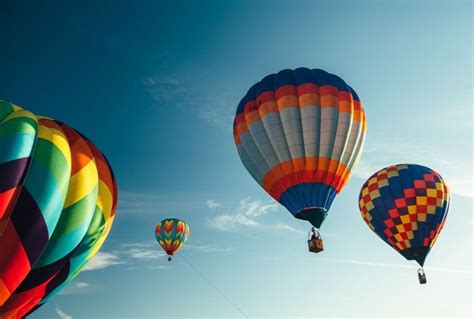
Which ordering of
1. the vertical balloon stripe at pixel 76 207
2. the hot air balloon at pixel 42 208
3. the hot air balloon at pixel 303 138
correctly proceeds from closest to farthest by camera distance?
the hot air balloon at pixel 42 208 < the vertical balloon stripe at pixel 76 207 < the hot air balloon at pixel 303 138

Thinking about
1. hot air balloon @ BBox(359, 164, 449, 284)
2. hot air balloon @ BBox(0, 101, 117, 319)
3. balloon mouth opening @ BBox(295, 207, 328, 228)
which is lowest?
hot air balloon @ BBox(0, 101, 117, 319)

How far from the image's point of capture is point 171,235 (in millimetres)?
27750

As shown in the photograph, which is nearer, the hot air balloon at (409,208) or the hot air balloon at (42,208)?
the hot air balloon at (42,208)

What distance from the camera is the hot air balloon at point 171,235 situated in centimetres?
2757

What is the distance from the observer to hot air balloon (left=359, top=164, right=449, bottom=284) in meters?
17.1

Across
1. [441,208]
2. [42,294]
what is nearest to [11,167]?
[42,294]

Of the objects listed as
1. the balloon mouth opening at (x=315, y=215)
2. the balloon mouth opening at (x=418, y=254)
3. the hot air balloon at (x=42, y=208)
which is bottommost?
the hot air balloon at (x=42, y=208)

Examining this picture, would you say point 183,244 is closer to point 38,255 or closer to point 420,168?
point 420,168

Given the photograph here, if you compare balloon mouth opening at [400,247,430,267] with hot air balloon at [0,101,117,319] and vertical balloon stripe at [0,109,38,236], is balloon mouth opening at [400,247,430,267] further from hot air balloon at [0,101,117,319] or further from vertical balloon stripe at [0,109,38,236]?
vertical balloon stripe at [0,109,38,236]

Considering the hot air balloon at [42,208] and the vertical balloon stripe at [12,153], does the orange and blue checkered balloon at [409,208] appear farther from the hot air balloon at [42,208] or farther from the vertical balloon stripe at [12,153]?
the vertical balloon stripe at [12,153]

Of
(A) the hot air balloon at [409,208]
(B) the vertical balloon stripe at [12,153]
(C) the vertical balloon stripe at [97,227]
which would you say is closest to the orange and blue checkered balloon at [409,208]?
(A) the hot air balloon at [409,208]

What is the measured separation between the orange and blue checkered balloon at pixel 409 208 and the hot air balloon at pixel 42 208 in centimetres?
1498

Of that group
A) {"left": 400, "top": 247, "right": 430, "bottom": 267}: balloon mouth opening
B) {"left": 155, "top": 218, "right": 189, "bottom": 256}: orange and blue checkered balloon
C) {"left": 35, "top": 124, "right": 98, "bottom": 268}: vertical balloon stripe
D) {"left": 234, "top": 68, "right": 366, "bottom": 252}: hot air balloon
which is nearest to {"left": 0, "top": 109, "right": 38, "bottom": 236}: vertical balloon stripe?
{"left": 35, "top": 124, "right": 98, "bottom": 268}: vertical balloon stripe

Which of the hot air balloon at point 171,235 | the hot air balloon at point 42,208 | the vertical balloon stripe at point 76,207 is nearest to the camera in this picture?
the hot air balloon at point 42,208
